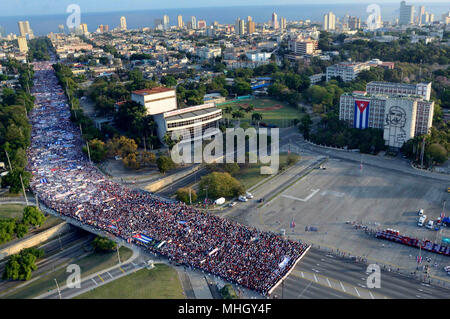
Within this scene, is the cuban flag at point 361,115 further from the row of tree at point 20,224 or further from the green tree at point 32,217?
the green tree at point 32,217

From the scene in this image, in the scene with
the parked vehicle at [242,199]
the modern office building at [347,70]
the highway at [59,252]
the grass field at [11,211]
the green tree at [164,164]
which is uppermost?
the modern office building at [347,70]

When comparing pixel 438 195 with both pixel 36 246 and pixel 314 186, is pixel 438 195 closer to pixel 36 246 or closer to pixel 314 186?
pixel 314 186

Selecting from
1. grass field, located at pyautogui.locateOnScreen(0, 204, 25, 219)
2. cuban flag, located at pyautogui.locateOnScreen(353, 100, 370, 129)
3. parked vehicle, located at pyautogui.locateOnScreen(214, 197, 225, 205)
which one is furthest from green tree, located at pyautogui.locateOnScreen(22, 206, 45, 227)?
cuban flag, located at pyautogui.locateOnScreen(353, 100, 370, 129)

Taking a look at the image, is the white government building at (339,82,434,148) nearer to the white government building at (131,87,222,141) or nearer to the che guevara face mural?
the che guevara face mural

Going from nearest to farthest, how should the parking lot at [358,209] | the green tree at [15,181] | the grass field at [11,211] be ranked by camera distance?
the parking lot at [358,209] → the grass field at [11,211] → the green tree at [15,181]

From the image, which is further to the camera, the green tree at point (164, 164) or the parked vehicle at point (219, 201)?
the green tree at point (164, 164)

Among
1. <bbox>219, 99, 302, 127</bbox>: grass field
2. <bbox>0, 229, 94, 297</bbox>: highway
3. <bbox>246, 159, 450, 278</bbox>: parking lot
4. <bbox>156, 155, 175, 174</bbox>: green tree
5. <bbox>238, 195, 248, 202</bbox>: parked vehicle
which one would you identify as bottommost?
<bbox>0, 229, 94, 297</bbox>: highway

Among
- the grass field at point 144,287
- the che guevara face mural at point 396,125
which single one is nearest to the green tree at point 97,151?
the grass field at point 144,287
